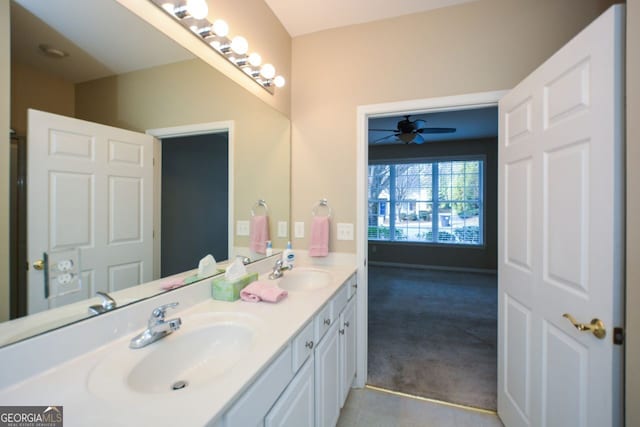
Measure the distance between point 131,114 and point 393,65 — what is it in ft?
5.39

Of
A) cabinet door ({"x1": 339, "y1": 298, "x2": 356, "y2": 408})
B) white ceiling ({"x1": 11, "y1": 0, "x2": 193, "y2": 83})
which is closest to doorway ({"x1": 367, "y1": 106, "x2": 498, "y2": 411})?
cabinet door ({"x1": 339, "y1": 298, "x2": 356, "y2": 408})

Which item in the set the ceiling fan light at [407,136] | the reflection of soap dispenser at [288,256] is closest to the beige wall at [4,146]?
the reflection of soap dispenser at [288,256]

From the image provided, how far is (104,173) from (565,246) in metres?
1.82

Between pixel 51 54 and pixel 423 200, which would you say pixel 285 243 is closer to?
pixel 51 54

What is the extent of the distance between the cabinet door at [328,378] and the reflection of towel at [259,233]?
2.39 ft

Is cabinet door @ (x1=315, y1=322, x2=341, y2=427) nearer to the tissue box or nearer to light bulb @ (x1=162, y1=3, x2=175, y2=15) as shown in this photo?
the tissue box

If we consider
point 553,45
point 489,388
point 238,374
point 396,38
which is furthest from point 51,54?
point 489,388

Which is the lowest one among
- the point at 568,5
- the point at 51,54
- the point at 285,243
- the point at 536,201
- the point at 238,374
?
the point at 238,374

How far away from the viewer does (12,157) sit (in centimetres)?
73

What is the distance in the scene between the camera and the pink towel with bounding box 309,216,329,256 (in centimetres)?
202

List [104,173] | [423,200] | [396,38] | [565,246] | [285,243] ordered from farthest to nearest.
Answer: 1. [423,200]
2. [285,243]
3. [396,38]
4. [565,246]
5. [104,173]

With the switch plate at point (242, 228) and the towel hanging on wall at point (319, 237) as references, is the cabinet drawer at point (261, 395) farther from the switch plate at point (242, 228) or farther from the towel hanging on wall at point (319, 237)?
the towel hanging on wall at point (319, 237)

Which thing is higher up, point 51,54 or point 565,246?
point 51,54

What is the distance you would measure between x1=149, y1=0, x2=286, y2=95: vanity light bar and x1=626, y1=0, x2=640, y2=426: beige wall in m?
1.59
